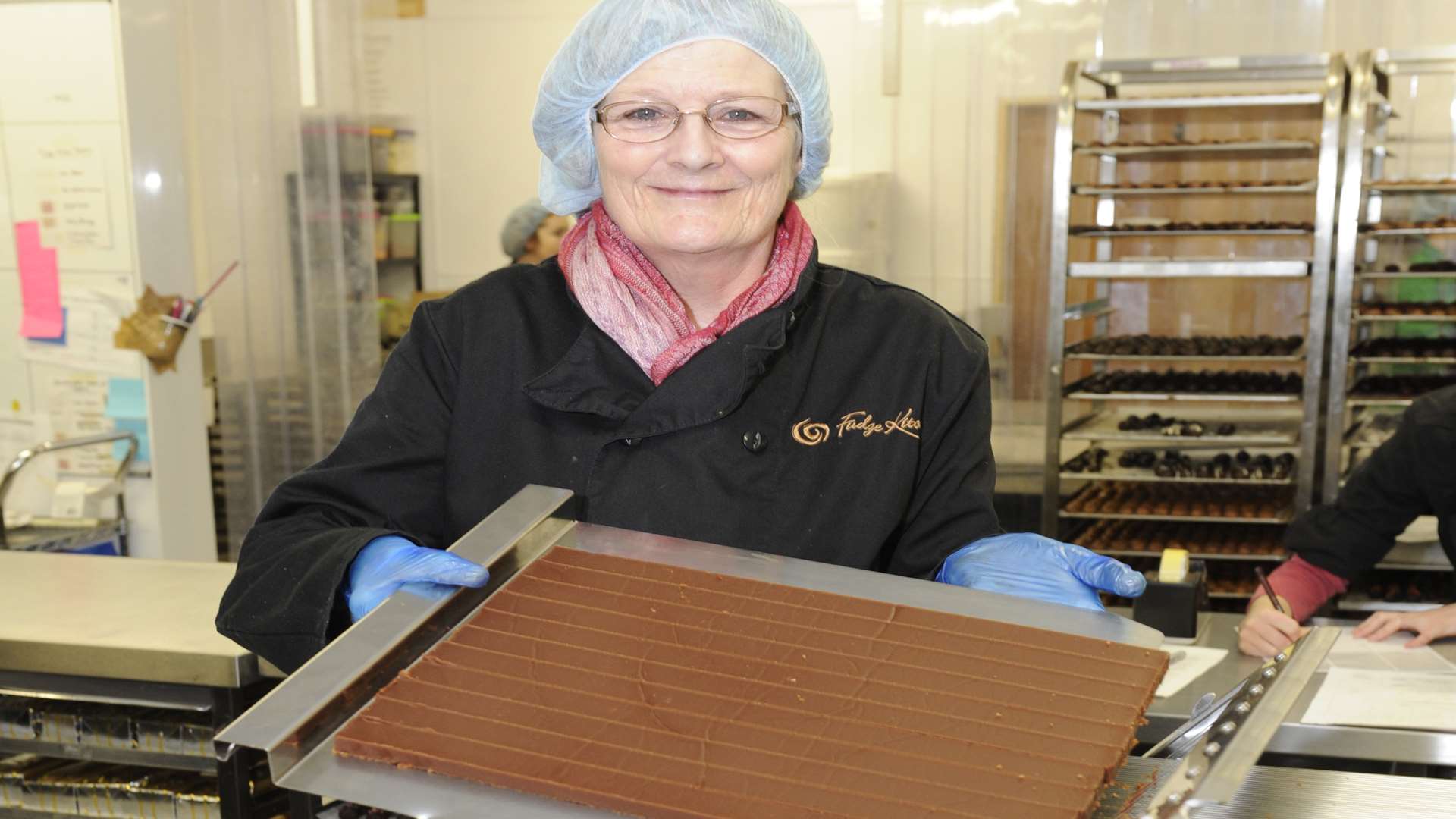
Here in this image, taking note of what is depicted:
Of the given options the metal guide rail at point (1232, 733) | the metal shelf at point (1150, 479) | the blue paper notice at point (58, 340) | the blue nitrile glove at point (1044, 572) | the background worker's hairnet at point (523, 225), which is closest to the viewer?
the metal guide rail at point (1232, 733)

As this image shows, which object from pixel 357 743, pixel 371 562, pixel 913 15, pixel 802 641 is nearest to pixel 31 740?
pixel 371 562

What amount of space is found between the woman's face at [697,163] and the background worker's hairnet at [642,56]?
0.02 meters

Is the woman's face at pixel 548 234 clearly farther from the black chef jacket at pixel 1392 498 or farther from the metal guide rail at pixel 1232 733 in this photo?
the metal guide rail at pixel 1232 733

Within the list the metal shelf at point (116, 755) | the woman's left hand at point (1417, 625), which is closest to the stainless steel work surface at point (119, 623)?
the metal shelf at point (116, 755)

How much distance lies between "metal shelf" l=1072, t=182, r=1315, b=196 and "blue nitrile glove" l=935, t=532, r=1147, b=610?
3214mm

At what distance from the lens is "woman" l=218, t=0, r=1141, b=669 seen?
1479mm

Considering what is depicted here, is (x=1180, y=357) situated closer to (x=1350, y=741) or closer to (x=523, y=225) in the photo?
(x=523, y=225)

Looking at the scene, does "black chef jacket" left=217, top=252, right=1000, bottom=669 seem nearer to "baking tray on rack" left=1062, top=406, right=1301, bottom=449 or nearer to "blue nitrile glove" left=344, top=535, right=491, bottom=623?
"blue nitrile glove" left=344, top=535, right=491, bottom=623

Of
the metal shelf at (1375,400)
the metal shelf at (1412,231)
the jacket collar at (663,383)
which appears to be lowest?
the metal shelf at (1375,400)

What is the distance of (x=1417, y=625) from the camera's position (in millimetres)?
2375

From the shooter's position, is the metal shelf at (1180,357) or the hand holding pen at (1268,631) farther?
the metal shelf at (1180,357)

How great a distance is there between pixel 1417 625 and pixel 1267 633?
30 cm

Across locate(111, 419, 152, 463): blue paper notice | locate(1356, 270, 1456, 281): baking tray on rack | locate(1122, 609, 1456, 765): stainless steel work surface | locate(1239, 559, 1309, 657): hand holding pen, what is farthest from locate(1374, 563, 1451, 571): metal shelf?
locate(111, 419, 152, 463): blue paper notice

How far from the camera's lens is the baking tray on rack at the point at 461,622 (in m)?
0.97
